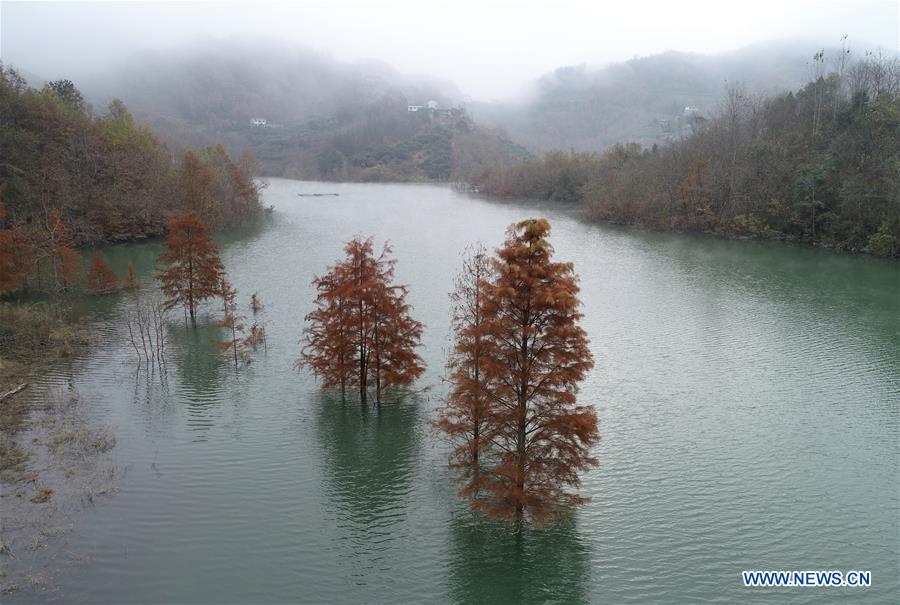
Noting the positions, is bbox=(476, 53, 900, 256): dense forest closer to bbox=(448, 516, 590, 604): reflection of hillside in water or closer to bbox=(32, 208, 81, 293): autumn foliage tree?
bbox=(448, 516, 590, 604): reflection of hillside in water

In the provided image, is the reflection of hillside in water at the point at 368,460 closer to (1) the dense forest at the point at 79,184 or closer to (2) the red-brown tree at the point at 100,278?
(2) the red-brown tree at the point at 100,278

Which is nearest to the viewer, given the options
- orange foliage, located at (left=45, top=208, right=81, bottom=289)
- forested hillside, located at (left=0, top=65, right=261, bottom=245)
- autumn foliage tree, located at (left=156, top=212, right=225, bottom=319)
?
autumn foliage tree, located at (left=156, top=212, right=225, bottom=319)

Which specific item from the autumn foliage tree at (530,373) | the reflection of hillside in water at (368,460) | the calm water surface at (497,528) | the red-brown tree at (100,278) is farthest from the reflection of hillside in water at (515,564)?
the red-brown tree at (100,278)

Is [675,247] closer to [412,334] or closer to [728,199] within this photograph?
[728,199]

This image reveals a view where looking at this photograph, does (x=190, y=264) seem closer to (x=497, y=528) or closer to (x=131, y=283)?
(x=131, y=283)

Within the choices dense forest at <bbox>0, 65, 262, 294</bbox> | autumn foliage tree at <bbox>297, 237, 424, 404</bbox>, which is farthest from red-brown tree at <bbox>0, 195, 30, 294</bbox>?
autumn foliage tree at <bbox>297, 237, 424, 404</bbox>

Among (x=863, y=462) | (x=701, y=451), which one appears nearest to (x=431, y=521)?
(x=701, y=451)

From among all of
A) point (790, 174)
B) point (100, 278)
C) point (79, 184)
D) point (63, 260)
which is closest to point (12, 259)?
point (63, 260)
